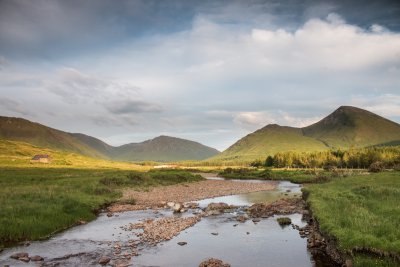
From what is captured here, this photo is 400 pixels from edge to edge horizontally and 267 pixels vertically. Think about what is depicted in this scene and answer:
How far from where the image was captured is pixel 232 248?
98.5 feet

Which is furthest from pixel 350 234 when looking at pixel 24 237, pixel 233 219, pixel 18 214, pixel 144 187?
pixel 144 187

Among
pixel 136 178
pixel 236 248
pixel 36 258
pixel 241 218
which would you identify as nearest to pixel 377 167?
pixel 136 178

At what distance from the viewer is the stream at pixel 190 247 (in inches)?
1031

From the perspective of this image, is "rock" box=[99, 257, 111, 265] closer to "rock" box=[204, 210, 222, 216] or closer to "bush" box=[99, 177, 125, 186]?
"rock" box=[204, 210, 222, 216]

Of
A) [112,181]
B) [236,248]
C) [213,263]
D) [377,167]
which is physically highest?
[377,167]

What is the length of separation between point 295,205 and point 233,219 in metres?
14.2

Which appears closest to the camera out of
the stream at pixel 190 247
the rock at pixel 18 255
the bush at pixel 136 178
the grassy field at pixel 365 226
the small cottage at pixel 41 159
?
the grassy field at pixel 365 226

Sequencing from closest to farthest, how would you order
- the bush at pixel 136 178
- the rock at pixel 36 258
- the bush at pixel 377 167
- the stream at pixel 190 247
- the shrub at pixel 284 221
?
the rock at pixel 36 258, the stream at pixel 190 247, the shrub at pixel 284 221, the bush at pixel 136 178, the bush at pixel 377 167

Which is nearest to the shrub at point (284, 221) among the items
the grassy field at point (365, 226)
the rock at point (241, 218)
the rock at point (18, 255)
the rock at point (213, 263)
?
the grassy field at point (365, 226)

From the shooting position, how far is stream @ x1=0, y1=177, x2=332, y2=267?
26.2 m

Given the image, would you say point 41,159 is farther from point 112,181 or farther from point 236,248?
point 236,248

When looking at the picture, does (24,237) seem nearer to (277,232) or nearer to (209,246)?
(209,246)

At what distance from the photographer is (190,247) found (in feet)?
100

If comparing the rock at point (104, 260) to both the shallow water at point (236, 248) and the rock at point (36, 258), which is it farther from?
the rock at point (36, 258)
